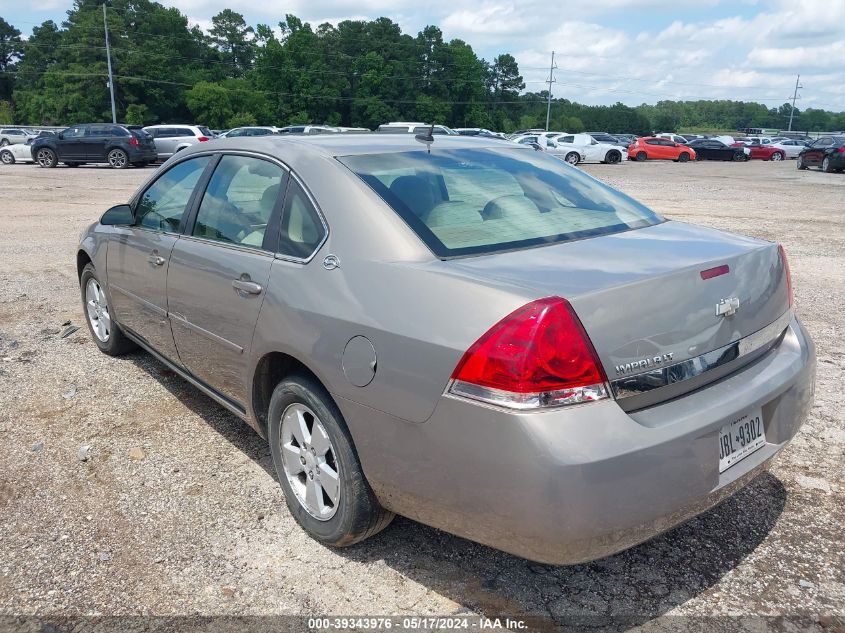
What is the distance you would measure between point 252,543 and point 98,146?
2831cm

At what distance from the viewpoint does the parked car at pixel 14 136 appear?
114 ft

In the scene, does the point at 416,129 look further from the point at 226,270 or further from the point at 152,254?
the point at 226,270

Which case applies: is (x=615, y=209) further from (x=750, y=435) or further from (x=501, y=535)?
(x=501, y=535)

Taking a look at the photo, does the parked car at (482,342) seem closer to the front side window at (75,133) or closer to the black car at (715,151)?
the front side window at (75,133)

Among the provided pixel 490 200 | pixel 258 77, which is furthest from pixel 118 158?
pixel 258 77

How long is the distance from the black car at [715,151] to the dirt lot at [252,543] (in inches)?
1696

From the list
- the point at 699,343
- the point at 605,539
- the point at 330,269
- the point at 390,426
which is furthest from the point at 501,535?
the point at 330,269

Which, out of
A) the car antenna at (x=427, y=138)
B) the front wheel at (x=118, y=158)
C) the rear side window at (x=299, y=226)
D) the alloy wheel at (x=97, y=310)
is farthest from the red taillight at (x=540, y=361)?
the front wheel at (x=118, y=158)

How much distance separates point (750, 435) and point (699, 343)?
462mm

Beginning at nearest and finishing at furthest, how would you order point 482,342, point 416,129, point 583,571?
point 482,342 → point 583,571 → point 416,129

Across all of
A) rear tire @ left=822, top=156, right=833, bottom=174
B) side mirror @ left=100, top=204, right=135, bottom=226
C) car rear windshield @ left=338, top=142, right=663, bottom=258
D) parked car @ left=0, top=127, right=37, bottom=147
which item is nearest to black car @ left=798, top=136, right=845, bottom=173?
rear tire @ left=822, top=156, right=833, bottom=174

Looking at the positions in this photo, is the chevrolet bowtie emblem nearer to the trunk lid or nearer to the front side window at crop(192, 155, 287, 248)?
the trunk lid

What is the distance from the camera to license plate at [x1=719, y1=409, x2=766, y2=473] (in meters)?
2.39

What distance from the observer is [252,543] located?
2.96m
